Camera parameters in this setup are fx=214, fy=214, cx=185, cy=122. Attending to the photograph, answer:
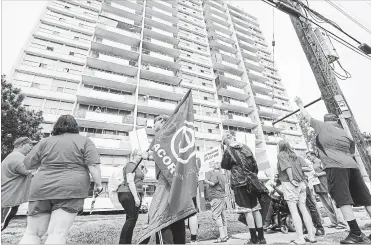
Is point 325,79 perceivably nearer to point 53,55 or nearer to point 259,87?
point 53,55

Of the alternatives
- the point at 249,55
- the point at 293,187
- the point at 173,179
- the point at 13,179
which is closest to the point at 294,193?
the point at 293,187

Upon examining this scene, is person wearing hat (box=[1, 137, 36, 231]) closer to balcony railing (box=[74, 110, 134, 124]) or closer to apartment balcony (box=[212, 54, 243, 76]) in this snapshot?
balcony railing (box=[74, 110, 134, 124])

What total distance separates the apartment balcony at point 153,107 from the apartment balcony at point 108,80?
238 cm

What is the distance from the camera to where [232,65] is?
37969 millimetres

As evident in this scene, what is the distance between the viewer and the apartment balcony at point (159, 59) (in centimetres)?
3038

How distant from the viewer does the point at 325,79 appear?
4.56 meters

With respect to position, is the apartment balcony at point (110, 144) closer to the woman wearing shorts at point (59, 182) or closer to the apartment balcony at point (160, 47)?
the apartment balcony at point (160, 47)

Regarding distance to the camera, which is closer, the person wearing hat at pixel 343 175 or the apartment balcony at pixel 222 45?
the person wearing hat at pixel 343 175

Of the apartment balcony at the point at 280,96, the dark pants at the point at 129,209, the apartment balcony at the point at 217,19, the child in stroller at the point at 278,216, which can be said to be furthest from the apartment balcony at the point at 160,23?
the dark pants at the point at 129,209

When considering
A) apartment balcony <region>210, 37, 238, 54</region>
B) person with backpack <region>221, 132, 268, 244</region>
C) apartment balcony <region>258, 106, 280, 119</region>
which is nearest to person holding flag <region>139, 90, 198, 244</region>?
person with backpack <region>221, 132, 268, 244</region>

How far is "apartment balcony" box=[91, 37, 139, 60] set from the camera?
1086 inches

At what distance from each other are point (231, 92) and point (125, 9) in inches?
834

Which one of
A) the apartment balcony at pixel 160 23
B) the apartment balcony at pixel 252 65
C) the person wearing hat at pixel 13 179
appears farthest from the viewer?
the apartment balcony at pixel 252 65

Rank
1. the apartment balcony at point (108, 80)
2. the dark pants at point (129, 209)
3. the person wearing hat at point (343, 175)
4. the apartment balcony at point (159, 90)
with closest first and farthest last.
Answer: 1. the person wearing hat at point (343, 175)
2. the dark pants at point (129, 209)
3. the apartment balcony at point (108, 80)
4. the apartment balcony at point (159, 90)
